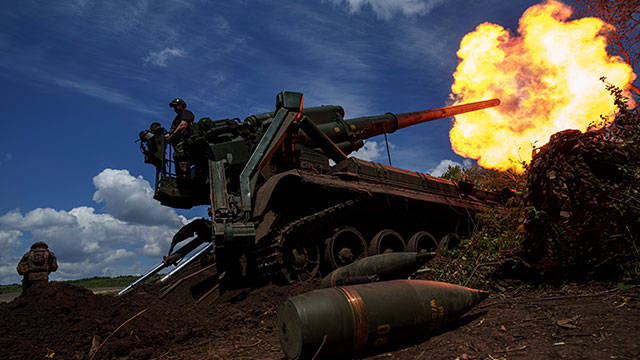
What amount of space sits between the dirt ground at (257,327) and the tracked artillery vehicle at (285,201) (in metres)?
0.94

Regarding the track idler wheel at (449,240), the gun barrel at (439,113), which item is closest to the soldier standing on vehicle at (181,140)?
the gun barrel at (439,113)

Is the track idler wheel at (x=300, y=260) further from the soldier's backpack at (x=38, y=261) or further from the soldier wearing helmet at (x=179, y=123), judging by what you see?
the soldier's backpack at (x=38, y=261)

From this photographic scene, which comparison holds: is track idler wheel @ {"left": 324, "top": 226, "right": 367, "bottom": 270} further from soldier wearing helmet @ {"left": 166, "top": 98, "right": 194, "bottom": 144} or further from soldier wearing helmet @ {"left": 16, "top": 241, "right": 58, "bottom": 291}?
soldier wearing helmet @ {"left": 16, "top": 241, "right": 58, "bottom": 291}

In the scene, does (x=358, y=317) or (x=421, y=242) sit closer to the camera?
(x=358, y=317)

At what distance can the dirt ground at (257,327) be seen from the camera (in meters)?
4.30

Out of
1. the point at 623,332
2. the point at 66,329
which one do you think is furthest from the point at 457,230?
the point at 66,329

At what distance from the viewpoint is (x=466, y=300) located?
213 inches

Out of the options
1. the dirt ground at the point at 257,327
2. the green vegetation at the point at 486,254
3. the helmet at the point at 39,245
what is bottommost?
the dirt ground at the point at 257,327

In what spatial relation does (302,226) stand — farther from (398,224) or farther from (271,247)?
(398,224)

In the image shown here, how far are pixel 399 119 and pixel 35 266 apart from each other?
40.2 ft

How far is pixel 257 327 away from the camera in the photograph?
22.7ft

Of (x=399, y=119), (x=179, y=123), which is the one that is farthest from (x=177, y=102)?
(x=399, y=119)

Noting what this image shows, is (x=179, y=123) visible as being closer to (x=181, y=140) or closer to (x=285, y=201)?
(x=181, y=140)

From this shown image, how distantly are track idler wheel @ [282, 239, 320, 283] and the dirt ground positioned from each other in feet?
1.75
